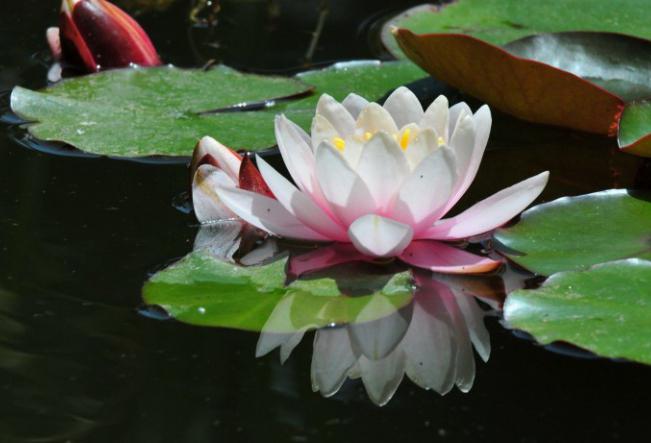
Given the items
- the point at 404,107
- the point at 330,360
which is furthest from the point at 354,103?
the point at 330,360

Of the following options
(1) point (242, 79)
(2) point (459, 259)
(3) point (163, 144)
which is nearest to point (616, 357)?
(2) point (459, 259)

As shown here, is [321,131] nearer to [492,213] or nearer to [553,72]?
[492,213]

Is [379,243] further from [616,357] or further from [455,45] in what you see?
[455,45]

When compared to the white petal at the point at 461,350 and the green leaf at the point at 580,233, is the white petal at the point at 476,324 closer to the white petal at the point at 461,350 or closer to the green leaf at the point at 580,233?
the white petal at the point at 461,350

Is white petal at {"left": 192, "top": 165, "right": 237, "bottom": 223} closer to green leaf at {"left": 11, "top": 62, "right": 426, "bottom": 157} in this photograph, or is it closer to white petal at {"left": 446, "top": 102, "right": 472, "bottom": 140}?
green leaf at {"left": 11, "top": 62, "right": 426, "bottom": 157}

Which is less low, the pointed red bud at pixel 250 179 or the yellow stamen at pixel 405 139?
the yellow stamen at pixel 405 139

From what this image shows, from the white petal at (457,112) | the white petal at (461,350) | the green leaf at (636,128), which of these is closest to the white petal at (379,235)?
the white petal at (461,350)

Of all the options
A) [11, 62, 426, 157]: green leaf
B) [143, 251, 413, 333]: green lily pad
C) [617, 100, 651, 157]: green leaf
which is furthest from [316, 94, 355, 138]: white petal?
[617, 100, 651, 157]: green leaf
